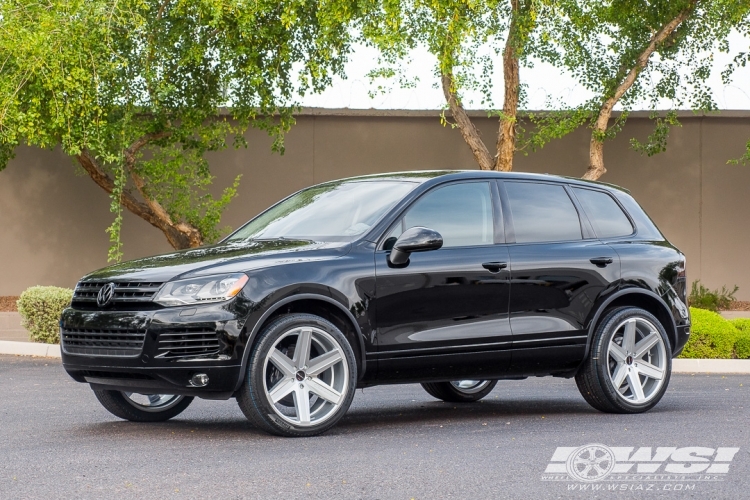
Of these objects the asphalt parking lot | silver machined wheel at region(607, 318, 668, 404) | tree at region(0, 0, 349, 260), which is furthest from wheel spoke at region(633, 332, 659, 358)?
tree at region(0, 0, 349, 260)

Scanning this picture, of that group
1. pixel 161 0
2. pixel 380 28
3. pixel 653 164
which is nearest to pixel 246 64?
pixel 161 0

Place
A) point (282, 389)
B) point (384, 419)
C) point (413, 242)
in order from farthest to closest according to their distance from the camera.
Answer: point (384, 419), point (413, 242), point (282, 389)

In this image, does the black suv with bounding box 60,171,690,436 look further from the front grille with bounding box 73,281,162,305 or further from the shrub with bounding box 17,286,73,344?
the shrub with bounding box 17,286,73,344

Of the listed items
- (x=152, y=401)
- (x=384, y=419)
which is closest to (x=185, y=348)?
(x=152, y=401)

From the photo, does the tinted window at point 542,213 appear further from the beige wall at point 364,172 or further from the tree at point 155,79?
the beige wall at point 364,172

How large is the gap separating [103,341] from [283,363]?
1.21m

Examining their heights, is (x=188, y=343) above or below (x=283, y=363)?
above

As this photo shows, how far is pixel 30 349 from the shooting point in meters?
15.0

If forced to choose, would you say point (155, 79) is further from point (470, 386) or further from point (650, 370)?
point (650, 370)

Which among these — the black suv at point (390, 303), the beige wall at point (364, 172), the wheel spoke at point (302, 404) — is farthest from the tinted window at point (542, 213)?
the beige wall at point (364, 172)

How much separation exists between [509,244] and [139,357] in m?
2.96

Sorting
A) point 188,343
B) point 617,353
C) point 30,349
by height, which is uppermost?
point 188,343

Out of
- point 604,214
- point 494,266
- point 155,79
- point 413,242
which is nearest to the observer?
point 413,242

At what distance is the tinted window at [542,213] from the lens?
884cm
